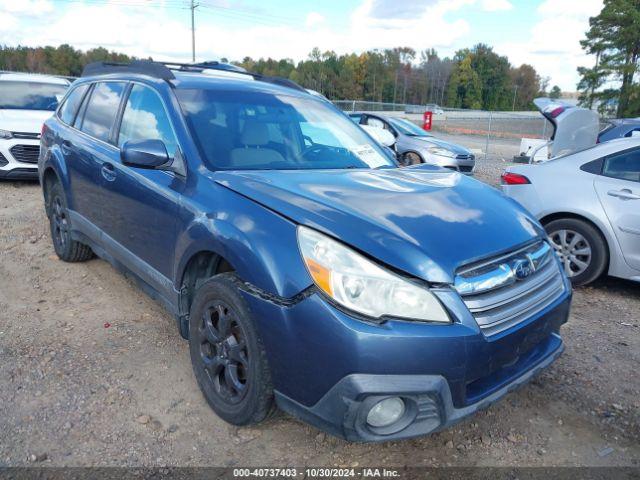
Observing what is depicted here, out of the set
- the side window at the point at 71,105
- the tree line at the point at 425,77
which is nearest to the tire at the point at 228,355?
the side window at the point at 71,105

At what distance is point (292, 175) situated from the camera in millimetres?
2854

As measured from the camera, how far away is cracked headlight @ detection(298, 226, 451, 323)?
6.67ft

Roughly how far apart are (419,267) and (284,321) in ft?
1.95

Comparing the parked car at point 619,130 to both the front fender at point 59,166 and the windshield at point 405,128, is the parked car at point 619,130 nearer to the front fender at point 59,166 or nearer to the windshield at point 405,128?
the windshield at point 405,128

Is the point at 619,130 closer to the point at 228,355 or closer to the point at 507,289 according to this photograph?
the point at 507,289

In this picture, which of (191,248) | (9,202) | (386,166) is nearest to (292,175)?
(191,248)

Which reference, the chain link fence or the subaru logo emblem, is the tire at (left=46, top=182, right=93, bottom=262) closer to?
the subaru logo emblem

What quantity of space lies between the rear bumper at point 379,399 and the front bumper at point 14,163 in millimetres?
7836

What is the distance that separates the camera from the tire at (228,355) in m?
2.30

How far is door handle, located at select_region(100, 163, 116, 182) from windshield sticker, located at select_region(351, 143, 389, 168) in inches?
64.9

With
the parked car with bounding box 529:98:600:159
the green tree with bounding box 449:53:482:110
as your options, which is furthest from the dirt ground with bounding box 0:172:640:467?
the green tree with bounding box 449:53:482:110

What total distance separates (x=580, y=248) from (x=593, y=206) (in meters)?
0.41

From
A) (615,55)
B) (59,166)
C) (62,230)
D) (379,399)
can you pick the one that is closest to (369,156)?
(379,399)

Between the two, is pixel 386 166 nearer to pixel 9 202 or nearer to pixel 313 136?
pixel 313 136
